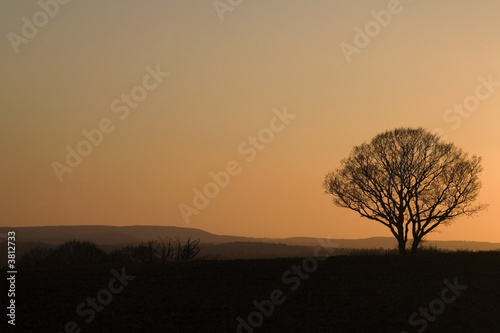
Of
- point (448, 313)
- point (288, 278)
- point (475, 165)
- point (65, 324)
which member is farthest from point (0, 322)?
point (475, 165)

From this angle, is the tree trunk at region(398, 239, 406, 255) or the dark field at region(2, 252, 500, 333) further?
the tree trunk at region(398, 239, 406, 255)

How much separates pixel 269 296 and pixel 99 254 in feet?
88.8

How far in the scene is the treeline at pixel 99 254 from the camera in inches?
1860

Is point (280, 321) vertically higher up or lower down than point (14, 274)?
lower down

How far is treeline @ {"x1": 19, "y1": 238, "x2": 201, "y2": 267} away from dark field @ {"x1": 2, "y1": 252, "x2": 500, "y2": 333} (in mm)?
8052

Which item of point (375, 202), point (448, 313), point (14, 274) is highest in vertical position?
point (375, 202)

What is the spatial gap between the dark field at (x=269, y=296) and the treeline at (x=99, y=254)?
26.4 feet

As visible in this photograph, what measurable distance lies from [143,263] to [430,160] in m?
29.7

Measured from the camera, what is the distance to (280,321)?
27.7 m

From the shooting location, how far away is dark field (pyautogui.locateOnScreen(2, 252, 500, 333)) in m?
27.2

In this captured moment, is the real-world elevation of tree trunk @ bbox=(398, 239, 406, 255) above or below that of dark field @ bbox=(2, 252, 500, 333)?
above

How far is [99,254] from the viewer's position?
179 ft

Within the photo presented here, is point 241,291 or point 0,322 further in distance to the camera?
point 241,291

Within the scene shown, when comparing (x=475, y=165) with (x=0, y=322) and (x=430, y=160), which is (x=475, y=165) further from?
(x=0, y=322)
